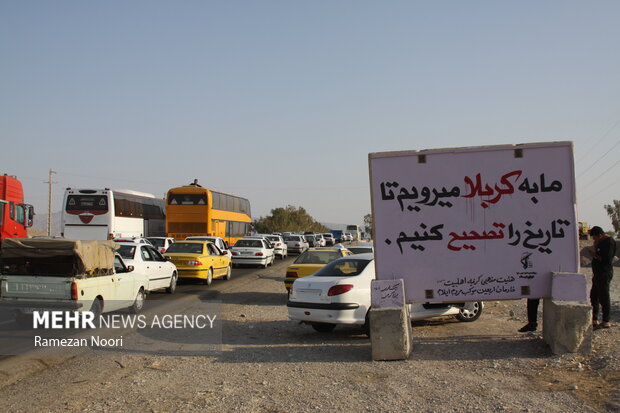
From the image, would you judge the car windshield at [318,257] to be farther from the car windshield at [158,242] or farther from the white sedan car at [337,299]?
the car windshield at [158,242]

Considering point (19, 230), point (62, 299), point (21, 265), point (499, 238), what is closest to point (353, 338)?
point (499, 238)

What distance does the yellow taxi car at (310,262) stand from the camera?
48.9 ft

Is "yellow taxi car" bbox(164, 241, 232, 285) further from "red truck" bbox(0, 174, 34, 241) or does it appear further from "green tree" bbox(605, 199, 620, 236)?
"green tree" bbox(605, 199, 620, 236)

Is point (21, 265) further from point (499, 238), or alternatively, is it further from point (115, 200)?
point (115, 200)

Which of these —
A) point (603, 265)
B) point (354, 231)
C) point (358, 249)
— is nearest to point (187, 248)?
point (358, 249)

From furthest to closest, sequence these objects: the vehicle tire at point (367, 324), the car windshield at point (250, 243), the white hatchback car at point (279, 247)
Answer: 1. the white hatchback car at point (279, 247)
2. the car windshield at point (250, 243)
3. the vehicle tire at point (367, 324)

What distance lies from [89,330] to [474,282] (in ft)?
22.6

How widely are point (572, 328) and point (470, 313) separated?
12.4ft

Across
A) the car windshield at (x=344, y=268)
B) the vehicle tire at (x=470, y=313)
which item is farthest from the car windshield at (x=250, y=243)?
the car windshield at (x=344, y=268)

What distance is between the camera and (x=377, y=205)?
884cm

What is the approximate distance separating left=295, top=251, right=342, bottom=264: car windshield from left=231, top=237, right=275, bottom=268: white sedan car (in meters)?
13.6

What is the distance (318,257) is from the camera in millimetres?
15805

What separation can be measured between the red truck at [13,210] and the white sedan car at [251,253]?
34.5ft

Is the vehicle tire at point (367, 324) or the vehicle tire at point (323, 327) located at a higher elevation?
the vehicle tire at point (367, 324)
